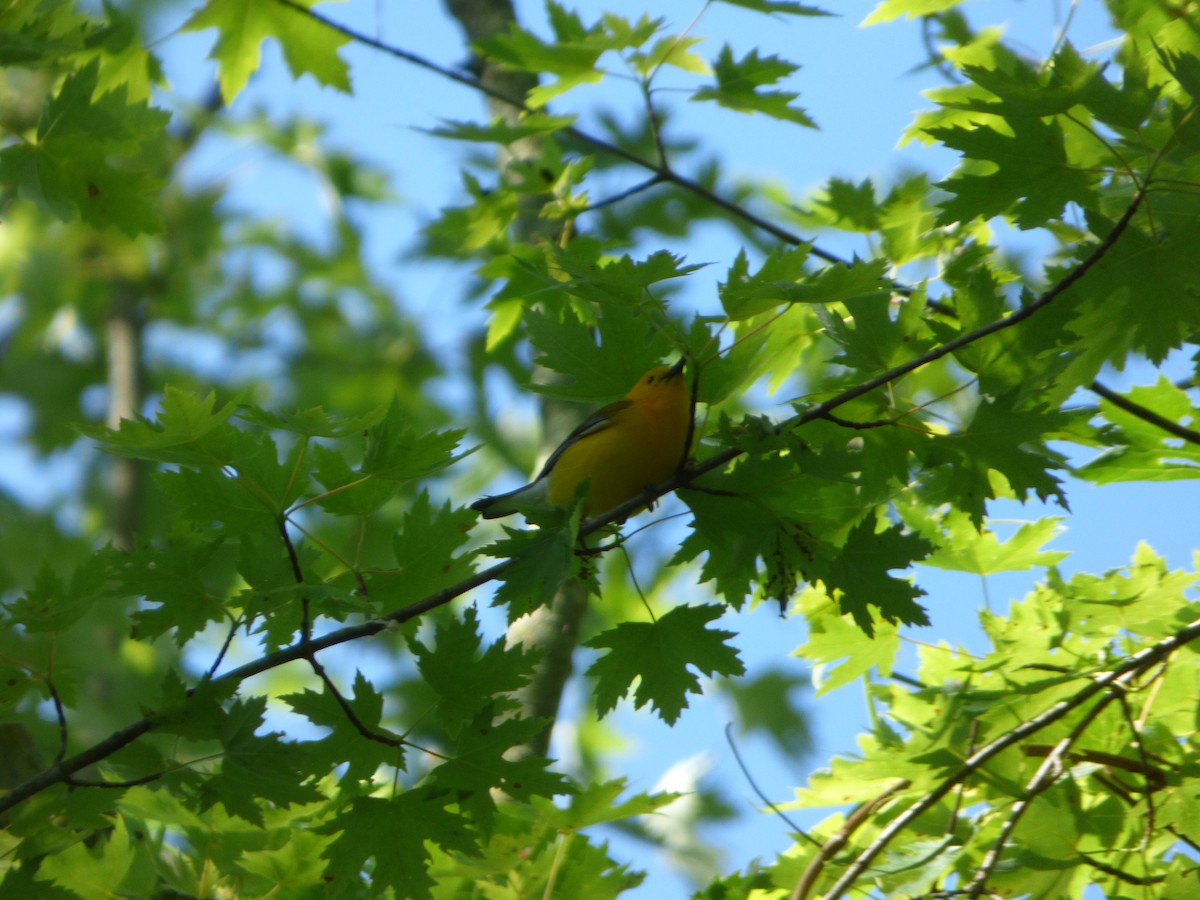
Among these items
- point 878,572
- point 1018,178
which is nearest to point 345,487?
point 878,572

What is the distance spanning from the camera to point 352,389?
860 centimetres

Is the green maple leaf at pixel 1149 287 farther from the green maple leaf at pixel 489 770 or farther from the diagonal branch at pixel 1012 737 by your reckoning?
the green maple leaf at pixel 489 770

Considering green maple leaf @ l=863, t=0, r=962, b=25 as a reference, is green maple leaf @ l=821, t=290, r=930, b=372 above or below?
below

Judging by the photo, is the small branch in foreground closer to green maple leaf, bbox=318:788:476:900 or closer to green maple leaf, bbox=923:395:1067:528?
green maple leaf, bbox=923:395:1067:528

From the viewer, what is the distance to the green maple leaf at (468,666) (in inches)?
89.7

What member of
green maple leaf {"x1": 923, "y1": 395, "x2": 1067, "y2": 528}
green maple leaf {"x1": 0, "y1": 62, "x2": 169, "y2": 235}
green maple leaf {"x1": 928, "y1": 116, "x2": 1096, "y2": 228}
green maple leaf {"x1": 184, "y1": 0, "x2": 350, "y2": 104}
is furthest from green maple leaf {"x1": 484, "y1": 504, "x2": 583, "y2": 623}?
green maple leaf {"x1": 184, "y1": 0, "x2": 350, "y2": 104}

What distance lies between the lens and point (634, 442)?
2.72 meters

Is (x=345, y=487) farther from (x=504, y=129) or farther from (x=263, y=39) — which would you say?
(x=263, y=39)

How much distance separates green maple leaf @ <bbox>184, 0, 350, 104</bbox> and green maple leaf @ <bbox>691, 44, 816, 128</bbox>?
1.39 meters

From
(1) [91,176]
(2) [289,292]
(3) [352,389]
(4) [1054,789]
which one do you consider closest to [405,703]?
(3) [352,389]

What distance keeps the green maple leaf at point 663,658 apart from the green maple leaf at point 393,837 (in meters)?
0.40

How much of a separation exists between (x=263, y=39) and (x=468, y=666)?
2837mm

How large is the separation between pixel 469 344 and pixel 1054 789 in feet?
21.6

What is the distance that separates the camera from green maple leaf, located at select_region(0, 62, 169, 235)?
130 inches
